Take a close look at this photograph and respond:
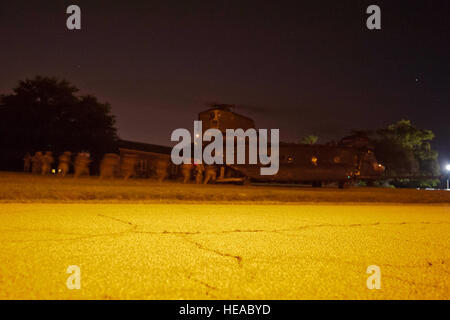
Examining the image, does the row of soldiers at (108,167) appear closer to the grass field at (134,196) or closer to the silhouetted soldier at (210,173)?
the silhouetted soldier at (210,173)

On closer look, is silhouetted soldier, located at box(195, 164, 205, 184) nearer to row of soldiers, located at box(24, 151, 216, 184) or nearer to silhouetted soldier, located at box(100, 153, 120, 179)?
row of soldiers, located at box(24, 151, 216, 184)

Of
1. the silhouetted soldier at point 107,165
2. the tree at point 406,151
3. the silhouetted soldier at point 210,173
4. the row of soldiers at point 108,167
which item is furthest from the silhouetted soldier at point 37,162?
the tree at point 406,151

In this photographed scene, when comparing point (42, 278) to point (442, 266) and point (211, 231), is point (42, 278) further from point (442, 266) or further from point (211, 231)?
point (442, 266)

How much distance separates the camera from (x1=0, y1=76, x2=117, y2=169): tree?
27.6 m

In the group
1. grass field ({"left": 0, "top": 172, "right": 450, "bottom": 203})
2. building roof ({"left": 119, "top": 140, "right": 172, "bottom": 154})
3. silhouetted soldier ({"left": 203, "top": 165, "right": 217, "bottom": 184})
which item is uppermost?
building roof ({"left": 119, "top": 140, "right": 172, "bottom": 154})

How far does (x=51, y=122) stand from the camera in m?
30.1

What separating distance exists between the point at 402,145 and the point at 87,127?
135ft

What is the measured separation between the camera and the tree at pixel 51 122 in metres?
27.6

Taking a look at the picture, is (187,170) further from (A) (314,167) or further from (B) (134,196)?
(B) (134,196)

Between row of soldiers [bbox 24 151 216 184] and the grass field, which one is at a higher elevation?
row of soldiers [bbox 24 151 216 184]

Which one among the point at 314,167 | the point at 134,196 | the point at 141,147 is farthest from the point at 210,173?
the point at 141,147

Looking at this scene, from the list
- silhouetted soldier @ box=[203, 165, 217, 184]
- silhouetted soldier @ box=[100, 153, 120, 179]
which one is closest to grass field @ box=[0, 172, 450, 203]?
silhouetted soldier @ box=[100, 153, 120, 179]

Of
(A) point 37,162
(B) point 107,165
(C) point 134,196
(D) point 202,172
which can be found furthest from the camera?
(A) point 37,162

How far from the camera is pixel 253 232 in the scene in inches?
187
